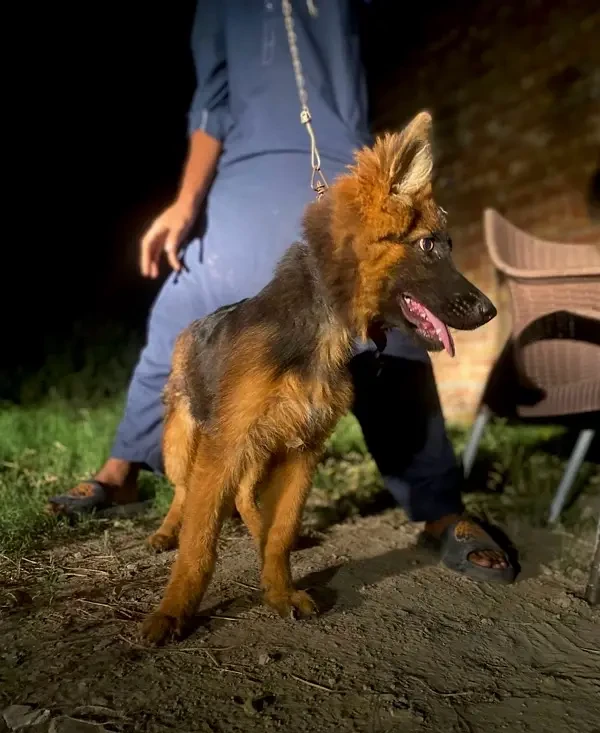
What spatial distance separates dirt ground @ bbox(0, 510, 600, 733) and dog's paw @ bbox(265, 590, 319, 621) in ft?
0.12

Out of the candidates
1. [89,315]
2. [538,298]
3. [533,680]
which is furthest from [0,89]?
[533,680]

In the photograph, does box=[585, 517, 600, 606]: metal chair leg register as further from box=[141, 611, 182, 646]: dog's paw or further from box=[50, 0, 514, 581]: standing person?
box=[141, 611, 182, 646]: dog's paw

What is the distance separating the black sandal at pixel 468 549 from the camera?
2.84 meters

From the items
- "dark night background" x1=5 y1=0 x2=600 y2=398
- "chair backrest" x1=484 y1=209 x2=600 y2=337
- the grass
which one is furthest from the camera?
"dark night background" x1=5 y1=0 x2=600 y2=398

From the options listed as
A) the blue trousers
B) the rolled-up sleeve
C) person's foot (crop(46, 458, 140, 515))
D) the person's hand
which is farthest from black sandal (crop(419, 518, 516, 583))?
the rolled-up sleeve

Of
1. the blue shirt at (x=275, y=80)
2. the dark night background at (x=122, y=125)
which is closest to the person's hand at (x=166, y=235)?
the blue shirt at (x=275, y=80)

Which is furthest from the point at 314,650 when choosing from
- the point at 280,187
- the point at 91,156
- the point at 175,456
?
the point at 91,156

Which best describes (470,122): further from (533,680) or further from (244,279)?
(533,680)

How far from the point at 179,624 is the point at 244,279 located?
5.16 ft

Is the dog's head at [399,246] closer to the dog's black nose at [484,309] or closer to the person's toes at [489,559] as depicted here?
the dog's black nose at [484,309]

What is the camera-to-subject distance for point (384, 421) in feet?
10.2

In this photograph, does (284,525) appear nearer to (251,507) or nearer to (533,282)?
(251,507)

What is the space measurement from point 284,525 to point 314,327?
0.77 metres

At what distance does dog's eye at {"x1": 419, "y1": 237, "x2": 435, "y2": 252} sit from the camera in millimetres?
2227
